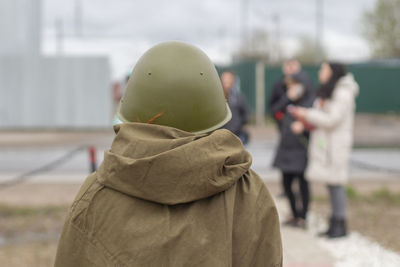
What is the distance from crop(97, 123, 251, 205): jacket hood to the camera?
52.2 inches

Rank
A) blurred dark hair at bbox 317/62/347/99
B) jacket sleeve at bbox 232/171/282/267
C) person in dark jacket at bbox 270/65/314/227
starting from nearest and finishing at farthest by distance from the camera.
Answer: jacket sleeve at bbox 232/171/282/267 < blurred dark hair at bbox 317/62/347/99 < person in dark jacket at bbox 270/65/314/227

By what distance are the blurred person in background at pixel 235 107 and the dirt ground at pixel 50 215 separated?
1.50m

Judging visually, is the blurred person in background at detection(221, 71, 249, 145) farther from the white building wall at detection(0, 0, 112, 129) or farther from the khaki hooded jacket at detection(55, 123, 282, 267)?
the white building wall at detection(0, 0, 112, 129)

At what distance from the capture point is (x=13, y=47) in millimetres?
15320

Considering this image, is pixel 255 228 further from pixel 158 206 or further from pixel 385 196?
pixel 385 196

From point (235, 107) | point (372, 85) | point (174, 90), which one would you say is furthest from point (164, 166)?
point (372, 85)

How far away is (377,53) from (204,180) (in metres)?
36.3

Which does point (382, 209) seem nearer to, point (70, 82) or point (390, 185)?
point (390, 185)

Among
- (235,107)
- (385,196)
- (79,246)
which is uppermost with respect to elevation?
(79,246)

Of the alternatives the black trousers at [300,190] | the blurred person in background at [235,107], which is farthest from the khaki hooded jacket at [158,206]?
the blurred person in background at [235,107]

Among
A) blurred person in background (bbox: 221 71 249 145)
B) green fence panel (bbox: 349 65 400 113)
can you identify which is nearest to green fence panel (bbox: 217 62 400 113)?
green fence panel (bbox: 349 65 400 113)

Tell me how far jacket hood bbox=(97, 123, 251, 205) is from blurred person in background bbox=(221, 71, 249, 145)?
4167 millimetres

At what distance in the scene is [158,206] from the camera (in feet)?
4.48

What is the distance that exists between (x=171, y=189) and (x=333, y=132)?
12.2 ft
